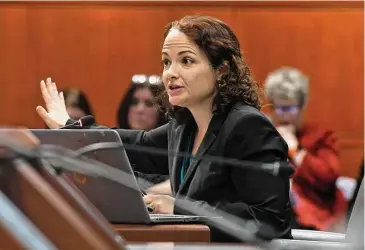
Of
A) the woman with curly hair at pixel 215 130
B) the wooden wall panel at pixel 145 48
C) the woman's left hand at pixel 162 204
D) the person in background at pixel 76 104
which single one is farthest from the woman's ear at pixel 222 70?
the wooden wall panel at pixel 145 48

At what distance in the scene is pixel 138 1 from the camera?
16.9ft

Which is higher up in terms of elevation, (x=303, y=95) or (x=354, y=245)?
(x=354, y=245)

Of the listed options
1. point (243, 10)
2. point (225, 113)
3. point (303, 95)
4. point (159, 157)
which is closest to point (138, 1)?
point (243, 10)

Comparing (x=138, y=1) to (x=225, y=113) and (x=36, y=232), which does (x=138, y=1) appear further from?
(x=36, y=232)

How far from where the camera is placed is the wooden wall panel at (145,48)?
16.7ft

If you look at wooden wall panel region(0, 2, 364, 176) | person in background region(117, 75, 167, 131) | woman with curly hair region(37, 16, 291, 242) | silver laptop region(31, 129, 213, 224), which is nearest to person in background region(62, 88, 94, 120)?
person in background region(117, 75, 167, 131)

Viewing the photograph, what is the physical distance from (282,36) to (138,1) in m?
0.92

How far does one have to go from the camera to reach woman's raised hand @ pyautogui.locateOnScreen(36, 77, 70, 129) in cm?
260

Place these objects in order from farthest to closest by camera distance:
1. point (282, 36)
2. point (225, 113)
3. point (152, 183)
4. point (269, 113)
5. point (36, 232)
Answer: point (282, 36), point (269, 113), point (152, 183), point (225, 113), point (36, 232)

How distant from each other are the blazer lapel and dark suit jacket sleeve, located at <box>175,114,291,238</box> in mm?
58

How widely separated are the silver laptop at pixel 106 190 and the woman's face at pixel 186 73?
0.55m

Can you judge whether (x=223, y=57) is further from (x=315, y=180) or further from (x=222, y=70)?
(x=315, y=180)

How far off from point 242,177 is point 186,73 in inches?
14.2

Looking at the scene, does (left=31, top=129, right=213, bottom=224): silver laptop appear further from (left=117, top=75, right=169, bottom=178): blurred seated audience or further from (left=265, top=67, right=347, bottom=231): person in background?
(left=117, top=75, right=169, bottom=178): blurred seated audience
